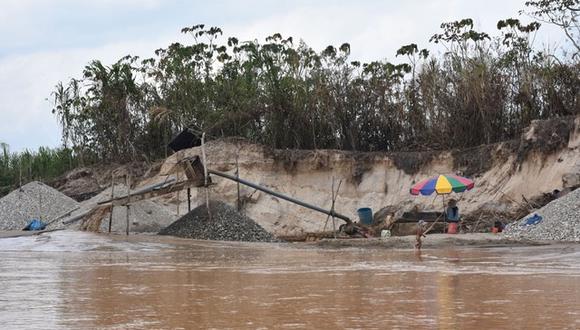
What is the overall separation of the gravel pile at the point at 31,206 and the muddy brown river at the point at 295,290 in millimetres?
12041

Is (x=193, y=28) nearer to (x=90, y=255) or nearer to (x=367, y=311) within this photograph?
(x=90, y=255)

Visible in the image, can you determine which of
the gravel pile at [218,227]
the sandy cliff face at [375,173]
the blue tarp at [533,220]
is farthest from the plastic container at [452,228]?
the gravel pile at [218,227]

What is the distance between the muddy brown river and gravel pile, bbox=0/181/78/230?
12.0m

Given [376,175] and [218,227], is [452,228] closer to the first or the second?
[218,227]

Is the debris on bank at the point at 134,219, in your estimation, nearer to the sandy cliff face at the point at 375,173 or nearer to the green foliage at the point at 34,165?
the sandy cliff face at the point at 375,173

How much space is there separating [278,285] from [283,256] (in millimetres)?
6017

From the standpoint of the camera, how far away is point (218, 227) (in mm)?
21297

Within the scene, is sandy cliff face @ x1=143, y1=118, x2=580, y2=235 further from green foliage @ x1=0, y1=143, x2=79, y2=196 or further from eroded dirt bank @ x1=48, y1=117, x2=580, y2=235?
green foliage @ x1=0, y1=143, x2=79, y2=196

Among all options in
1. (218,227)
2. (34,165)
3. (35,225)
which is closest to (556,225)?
(218,227)

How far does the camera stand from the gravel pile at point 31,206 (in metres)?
27.7

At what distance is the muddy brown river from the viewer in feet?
21.5

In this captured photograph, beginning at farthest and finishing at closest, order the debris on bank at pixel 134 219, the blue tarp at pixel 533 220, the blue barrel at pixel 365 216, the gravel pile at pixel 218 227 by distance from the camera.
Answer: the blue barrel at pixel 365 216 < the debris on bank at pixel 134 219 < the gravel pile at pixel 218 227 < the blue tarp at pixel 533 220

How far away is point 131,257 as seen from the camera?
15250mm

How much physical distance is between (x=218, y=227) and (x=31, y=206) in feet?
32.6
